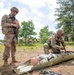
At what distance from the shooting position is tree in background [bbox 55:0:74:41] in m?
46.3

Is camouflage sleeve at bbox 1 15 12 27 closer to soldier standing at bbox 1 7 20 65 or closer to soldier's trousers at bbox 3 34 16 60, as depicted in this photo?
soldier standing at bbox 1 7 20 65

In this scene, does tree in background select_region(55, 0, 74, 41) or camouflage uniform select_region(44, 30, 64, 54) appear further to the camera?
tree in background select_region(55, 0, 74, 41)

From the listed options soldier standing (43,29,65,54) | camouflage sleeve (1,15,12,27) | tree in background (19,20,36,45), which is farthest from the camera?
tree in background (19,20,36,45)

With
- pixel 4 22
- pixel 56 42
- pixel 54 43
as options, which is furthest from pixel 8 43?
pixel 56 42

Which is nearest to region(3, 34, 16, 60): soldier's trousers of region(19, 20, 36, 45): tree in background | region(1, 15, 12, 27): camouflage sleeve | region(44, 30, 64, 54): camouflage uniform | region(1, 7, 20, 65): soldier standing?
region(1, 7, 20, 65): soldier standing

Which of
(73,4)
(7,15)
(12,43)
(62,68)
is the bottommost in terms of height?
(62,68)

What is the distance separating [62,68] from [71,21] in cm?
3761

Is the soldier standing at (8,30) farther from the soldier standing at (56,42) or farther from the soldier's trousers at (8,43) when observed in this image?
the soldier standing at (56,42)

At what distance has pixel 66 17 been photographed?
153 ft

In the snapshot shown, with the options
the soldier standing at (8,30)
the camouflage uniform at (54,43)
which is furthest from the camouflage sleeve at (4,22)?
the camouflage uniform at (54,43)

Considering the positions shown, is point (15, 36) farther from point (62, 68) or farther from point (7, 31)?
point (62, 68)

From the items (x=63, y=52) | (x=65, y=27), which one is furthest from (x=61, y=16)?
(x=63, y=52)

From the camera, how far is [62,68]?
29.9 feet

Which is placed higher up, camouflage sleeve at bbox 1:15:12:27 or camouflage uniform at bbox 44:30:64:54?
camouflage sleeve at bbox 1:15:12:27
